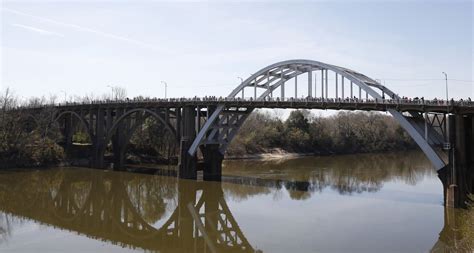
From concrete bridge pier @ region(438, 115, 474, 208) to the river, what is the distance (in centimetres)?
164

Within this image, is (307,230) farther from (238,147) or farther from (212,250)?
(238,147)

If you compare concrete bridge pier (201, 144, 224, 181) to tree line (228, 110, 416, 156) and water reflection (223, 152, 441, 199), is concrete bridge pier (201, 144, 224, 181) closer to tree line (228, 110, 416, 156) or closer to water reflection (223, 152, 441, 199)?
water reflection (223, 152, 441, 199)

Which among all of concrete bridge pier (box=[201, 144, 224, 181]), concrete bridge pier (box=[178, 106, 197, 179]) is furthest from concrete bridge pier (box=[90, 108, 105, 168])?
concrete bridge pier (box=[201, 144, 224, 181])

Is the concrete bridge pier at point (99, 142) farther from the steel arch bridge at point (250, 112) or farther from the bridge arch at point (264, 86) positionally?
the bridge arch at point (264, 86)

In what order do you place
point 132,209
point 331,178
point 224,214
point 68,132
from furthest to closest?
point 68,132 → point 331,178 → point 132,209 → point 224,214

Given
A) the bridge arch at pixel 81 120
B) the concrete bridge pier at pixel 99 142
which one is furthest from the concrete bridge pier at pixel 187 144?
the bridge arch at pixel 81 120

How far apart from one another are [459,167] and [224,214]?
16411 millimetres

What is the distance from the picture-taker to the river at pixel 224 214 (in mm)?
21109

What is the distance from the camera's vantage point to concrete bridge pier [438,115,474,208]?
28.1 meters

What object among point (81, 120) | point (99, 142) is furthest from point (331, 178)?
point (81, 120)

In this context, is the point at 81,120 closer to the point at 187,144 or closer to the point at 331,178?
the point at 187,144

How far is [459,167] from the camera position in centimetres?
2827

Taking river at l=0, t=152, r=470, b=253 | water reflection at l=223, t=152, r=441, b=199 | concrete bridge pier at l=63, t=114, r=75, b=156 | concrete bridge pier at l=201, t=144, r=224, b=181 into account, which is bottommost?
river at l=0, t=152, r=470, b=253

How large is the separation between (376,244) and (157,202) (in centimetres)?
1915
